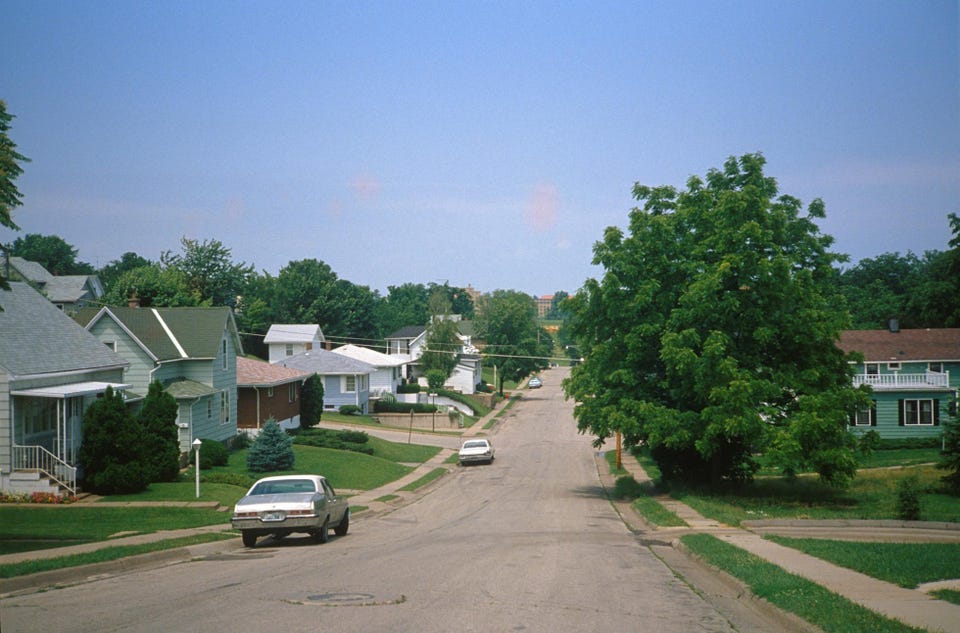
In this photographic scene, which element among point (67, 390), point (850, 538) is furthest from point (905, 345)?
point (67, 390)

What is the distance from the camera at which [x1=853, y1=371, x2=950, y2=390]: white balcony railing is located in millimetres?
49188

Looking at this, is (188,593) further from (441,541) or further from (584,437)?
(584,437)

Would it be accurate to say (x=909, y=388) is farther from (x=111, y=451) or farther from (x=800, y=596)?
(x=800, y=596)

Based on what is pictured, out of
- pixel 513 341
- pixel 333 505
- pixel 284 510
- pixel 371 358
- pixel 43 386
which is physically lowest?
pixel 333 505

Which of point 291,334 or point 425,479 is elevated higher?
point 291,334

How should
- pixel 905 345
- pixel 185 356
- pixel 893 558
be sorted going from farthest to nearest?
1. pixel 905 345
2. pixel 185 356
3. pixel 893 558

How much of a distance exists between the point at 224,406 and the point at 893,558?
106 feet

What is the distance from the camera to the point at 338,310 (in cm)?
10044

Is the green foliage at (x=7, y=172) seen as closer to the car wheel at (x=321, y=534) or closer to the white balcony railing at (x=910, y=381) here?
the car wheel at (x=321, y=534)

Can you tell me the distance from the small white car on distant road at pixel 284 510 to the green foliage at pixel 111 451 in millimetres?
9686

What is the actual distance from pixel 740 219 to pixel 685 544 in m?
14.4

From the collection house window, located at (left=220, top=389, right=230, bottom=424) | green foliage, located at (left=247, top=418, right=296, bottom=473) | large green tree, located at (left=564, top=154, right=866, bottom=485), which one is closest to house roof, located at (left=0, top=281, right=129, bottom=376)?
green foliage, located at (left=247, top=418, right=296, bottom=473)

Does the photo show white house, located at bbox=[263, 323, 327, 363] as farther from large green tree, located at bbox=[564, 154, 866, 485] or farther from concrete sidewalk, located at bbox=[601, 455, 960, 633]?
concrete sidewalk, located at bbox=[601, 455, 960, 633]

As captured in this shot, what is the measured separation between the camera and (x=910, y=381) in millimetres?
49656
